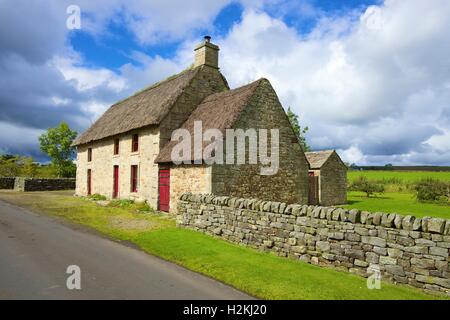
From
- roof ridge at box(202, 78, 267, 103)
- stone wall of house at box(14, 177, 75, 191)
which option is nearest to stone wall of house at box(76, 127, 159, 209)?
roof ridge at box(202, 78, 267, 103)

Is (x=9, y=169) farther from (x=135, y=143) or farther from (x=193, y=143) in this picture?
(x=193, y=143)

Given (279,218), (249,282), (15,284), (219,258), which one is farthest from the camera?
(279,218)

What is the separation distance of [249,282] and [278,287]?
633mm

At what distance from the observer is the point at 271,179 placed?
16859mm

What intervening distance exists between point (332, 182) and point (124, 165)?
16176mm

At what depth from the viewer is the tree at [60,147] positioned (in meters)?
48.9

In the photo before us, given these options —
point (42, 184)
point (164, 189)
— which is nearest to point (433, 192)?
point (164, 189)

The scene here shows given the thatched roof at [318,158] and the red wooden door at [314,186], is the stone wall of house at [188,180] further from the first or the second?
the thatched roof at [318,158]

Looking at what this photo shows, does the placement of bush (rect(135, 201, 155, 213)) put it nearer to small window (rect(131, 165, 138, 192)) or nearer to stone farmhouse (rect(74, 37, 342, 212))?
stone farmhouse (rect(74, 37, 342, 212))

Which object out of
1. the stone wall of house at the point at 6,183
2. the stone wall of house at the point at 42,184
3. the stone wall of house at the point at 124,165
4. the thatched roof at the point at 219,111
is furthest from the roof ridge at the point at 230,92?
the stone wall of house at the point at 6,183

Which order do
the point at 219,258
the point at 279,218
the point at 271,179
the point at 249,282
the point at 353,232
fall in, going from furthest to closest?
the point at 271,179 → the point at 279,218 → the point at 219,258 → the point at 353,232 → the point at 249,282

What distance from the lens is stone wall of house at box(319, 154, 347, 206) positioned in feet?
83.1

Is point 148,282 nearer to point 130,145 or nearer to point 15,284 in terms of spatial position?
point 15,284
